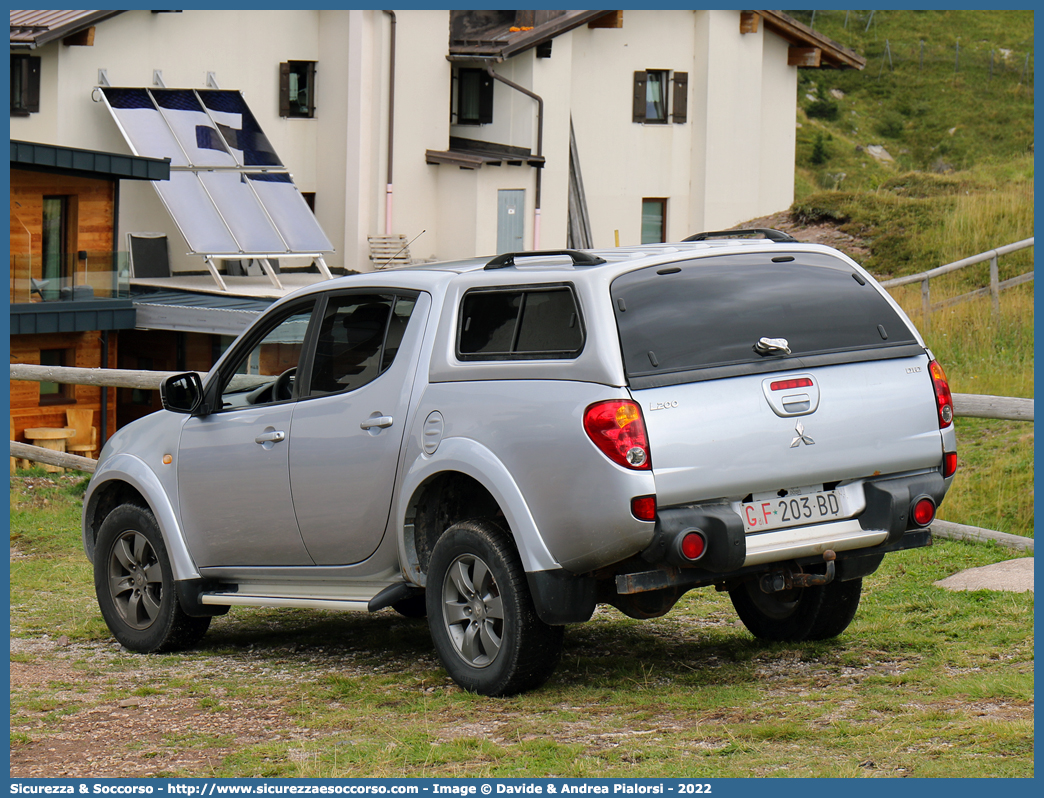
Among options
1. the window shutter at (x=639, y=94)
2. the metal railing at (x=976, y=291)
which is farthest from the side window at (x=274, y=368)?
the window shutter at (x=639, y=94)

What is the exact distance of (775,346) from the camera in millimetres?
5594

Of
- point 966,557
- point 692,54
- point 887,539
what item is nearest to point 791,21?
point 692,54

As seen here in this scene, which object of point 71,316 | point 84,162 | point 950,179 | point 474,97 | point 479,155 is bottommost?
point 71,316

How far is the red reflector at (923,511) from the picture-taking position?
19.0 feet

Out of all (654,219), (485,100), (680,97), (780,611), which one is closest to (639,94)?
(680,97)

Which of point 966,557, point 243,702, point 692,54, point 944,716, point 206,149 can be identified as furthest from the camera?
point 692,54

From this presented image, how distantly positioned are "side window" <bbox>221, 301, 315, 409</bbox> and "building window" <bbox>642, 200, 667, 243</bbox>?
34.0m

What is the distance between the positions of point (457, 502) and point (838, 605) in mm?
1936

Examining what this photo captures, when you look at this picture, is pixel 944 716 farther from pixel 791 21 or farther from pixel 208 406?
pixel 791 21

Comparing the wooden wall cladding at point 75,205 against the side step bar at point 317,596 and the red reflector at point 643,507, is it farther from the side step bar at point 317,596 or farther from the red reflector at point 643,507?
the red reflector at point 643,507

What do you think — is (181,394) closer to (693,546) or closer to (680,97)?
(693,546)

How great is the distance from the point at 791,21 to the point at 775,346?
3702cm

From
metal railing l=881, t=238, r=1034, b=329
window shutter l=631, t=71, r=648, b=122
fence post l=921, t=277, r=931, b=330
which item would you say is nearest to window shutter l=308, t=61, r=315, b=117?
window shutter l=631, t=71, r=648, b=122

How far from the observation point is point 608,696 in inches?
231
